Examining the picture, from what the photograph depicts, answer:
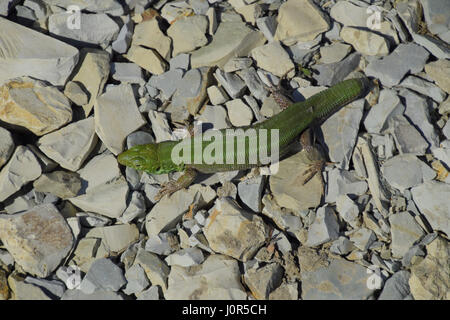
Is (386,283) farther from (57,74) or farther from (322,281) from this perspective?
(57,74)

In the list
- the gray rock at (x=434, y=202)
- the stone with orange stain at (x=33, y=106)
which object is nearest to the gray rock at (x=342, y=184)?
the gray rock at (x=434, y=202)

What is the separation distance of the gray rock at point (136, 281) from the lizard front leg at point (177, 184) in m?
1.15

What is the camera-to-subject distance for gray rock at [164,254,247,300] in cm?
546

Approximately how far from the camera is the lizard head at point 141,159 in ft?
20.7

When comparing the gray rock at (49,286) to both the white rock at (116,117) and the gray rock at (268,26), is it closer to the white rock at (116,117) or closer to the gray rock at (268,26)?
the white rock at (116,117)

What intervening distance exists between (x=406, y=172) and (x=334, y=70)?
2.07 m

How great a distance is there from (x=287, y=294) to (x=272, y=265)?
431 mm

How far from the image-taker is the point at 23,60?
6.42 meters

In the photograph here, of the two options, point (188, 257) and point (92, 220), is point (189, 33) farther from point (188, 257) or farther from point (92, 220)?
point (188, 257)

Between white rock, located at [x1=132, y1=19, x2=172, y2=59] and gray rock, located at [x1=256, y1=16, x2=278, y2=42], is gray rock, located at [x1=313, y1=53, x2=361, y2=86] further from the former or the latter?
white rock, located at [x1=132, y1=19, x2=172, y2=59]

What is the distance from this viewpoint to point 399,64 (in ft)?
21.9

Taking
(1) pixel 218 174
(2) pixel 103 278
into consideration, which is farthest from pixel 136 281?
(1) pixel 218 174

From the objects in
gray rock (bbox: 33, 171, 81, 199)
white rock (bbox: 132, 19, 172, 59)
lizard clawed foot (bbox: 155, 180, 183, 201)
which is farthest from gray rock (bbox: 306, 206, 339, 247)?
white rock (bbox: 132, 19, 172, 59)

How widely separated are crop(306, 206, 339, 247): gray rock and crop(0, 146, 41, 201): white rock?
4.19 meters
